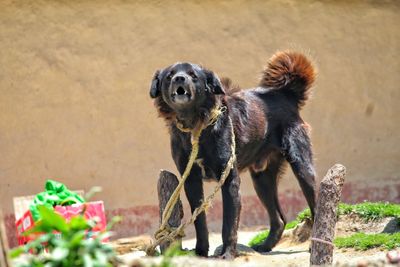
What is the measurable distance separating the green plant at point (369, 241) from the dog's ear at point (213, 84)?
170cm

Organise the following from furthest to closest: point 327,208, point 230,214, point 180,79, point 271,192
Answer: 1. point 271,192
2. point 230,214
3. point 180,79
4. point 327,208

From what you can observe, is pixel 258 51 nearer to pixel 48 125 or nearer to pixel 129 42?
pixel 129 42

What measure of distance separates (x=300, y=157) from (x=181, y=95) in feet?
5.28

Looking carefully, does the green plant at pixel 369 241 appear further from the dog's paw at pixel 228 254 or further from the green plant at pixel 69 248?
the green plant at pixel 69 248

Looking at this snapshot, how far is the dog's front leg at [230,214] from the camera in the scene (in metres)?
6.43

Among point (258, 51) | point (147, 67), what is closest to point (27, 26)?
point (147, 67)

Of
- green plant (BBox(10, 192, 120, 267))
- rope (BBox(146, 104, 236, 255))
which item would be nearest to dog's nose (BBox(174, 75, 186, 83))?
rope (BBox(146, 104, 236, 255))

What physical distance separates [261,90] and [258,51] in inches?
116

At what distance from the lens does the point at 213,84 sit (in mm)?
6680

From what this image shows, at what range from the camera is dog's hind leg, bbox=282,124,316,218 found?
7.53 metres

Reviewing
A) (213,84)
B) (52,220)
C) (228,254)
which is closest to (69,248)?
(52,220)

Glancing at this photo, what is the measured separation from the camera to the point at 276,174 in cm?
799

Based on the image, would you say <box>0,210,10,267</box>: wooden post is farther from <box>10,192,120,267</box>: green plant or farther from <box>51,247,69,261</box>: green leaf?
<box>51,247,69,261</box>: green leaf

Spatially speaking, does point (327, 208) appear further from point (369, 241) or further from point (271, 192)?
point (271, 192)
